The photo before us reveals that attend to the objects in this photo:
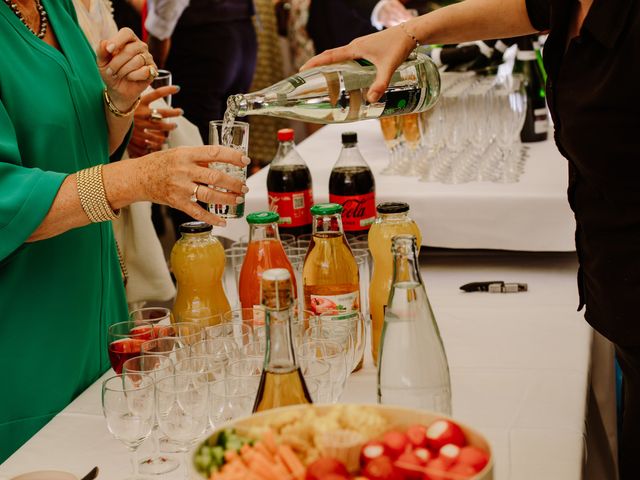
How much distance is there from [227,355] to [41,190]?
18.3 inches

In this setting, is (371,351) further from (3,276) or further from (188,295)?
(3,276)

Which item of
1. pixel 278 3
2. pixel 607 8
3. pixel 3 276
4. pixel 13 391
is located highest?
pixel 278 3

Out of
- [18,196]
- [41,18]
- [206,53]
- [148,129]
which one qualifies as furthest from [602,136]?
[206,53]

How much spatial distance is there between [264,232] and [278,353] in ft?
1.68

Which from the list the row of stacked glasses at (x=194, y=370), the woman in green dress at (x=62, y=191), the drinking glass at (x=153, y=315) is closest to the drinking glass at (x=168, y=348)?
the row of stacked glasses at (x=194, y=370)

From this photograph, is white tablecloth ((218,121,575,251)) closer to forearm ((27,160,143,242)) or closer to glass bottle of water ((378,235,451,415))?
forearm ((27,160,143,242))

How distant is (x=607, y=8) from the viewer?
1.31 meters

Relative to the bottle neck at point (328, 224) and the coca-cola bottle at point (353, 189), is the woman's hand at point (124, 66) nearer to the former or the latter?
the coca-cola bottle at point (353, 189)

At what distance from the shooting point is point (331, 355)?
132 cm

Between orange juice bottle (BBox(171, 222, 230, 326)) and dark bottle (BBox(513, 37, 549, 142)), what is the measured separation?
171 centimetres

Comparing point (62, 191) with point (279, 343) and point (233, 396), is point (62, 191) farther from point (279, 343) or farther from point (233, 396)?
point (279, 343)

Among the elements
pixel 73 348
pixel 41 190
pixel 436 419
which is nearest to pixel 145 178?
pixel 41 190

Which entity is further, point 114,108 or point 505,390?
point 114,108

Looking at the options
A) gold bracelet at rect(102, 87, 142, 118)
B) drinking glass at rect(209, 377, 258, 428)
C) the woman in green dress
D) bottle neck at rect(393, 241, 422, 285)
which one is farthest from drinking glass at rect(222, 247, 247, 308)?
bottle neck at rect(393, 241, 422, 285)
